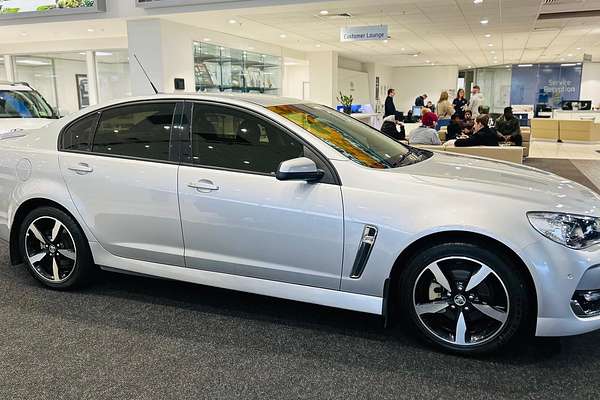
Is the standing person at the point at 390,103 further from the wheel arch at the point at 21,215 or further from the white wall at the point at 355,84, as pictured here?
the wheel arch at the point at 21,215

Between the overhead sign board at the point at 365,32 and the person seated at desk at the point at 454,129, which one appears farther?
the overhead sign board at the point at 365,32

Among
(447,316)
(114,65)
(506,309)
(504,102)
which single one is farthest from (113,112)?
(504,102)

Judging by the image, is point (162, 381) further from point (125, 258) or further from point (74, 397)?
point (125, 258)

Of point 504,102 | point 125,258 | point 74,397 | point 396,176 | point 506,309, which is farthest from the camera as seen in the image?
point 504,102

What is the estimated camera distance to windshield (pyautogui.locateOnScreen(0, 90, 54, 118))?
29.3 feet

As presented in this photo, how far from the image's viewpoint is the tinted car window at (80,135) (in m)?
3.53

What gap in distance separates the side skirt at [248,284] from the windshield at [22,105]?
678 cm

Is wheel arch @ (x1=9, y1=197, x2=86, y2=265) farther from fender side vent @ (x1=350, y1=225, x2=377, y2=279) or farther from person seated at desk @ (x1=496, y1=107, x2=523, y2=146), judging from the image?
person seated at desk @ (x1=496, y1=107, x2=523, y2=146)

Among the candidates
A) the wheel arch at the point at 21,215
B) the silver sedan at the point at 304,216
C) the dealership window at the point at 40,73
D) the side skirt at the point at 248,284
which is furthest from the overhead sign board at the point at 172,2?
the side skirt at the point at 248,284

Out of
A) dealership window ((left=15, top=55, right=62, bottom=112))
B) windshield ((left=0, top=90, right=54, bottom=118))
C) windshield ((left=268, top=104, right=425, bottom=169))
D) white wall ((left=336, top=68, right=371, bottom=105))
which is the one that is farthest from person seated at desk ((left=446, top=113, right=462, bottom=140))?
dealership window ((left=15, top=55, right=62, bottom=112))

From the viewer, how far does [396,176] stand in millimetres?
2797

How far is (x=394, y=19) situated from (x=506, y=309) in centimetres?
1028

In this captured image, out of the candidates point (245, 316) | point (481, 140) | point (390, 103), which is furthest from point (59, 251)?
point (390, 103)

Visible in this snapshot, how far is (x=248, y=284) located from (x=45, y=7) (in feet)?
34.4
